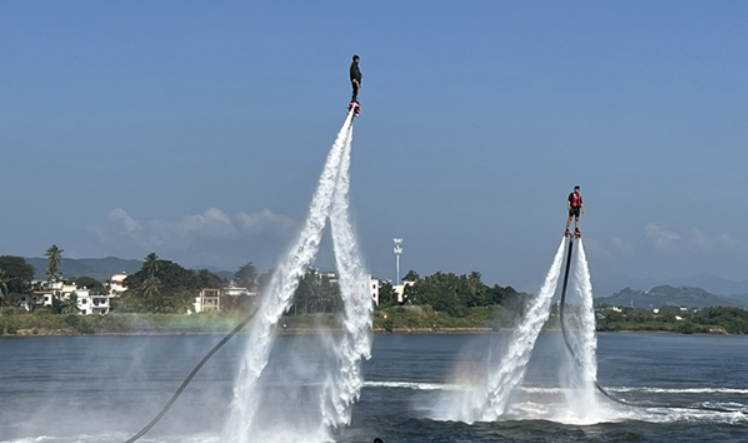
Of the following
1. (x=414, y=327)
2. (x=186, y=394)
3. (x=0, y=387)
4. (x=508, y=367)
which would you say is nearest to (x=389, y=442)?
(x=508, y=367)

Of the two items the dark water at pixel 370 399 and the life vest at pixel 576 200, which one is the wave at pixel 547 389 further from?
the life vest at pixel 576 200

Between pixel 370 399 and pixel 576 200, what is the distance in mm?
24632

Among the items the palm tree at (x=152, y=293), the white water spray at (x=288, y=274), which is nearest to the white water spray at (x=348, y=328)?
the white water spray at (x=288, y=274)

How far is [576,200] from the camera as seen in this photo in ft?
126

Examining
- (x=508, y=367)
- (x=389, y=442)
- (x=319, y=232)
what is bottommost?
(x=389, y=442)

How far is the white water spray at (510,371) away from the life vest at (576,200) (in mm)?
3716

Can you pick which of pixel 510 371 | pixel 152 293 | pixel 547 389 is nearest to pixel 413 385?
pixel 547 389

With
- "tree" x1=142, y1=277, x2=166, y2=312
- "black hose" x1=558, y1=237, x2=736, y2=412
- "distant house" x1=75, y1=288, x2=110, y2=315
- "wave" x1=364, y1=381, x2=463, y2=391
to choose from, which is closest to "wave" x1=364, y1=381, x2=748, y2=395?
"wave" x1=364, y1=381, x2=463, y2=391

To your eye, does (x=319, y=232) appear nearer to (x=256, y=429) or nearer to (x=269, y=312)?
(x=269, y=312)

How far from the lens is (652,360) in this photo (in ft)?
345

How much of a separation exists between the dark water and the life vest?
11.9 meters

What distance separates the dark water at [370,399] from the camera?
43.5 metres

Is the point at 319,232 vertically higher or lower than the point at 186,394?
higher

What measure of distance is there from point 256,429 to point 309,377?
29.9m
